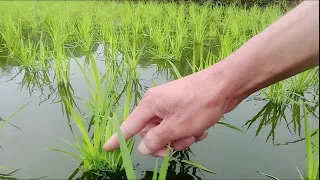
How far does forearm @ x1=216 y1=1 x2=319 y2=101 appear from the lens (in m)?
0.58

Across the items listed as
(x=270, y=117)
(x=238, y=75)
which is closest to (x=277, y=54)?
(x=238, y=75)

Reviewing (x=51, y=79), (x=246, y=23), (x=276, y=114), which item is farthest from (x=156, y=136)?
(x=246, y=23)

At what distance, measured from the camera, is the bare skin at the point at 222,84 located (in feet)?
1.99

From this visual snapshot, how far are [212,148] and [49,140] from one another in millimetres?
655

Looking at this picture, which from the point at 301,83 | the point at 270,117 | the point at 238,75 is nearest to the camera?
the point at 238,75

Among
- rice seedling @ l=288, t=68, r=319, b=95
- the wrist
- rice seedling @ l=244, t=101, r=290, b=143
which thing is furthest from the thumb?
rice seedling @ l=288, t=68, r=319, b=95

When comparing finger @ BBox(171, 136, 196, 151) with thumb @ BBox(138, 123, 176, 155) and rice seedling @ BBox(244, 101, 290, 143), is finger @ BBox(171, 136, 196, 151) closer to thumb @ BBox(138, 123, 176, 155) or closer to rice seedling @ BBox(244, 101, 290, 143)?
thumb @ BBox(138, 123, 176, 155)

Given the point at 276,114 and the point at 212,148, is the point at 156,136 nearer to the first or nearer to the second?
the point at 212,148

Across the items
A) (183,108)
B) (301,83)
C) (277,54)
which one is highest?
(277,54)

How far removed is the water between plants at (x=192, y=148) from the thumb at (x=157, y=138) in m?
0.21

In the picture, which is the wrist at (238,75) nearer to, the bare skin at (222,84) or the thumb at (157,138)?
the bare skin at (222,84)

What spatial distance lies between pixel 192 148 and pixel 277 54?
682 mm

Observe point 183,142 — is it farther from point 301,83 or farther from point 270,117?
point 301,83

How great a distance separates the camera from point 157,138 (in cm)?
88
